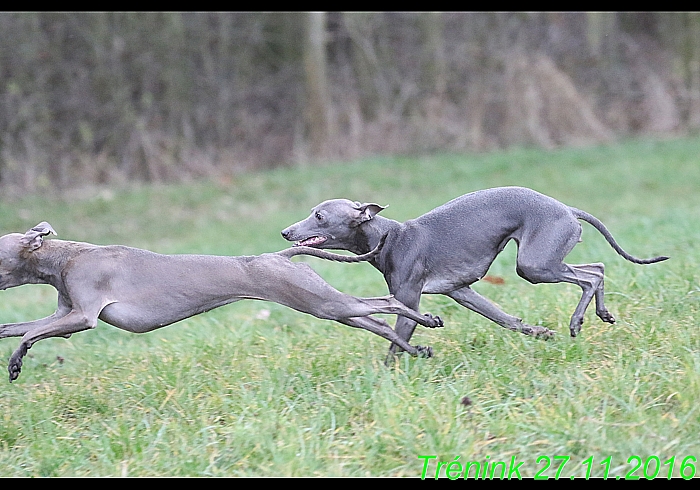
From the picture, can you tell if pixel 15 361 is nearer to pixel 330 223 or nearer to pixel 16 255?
pixel 16 255

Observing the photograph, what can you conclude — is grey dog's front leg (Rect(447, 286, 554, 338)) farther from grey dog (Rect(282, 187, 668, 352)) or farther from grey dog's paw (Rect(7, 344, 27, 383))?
grey dog's paw (Rect(7, 344, 27, 383))

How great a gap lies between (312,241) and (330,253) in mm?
208

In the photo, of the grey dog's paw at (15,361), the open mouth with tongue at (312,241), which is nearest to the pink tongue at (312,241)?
the open mouth with tongue at (312,241)

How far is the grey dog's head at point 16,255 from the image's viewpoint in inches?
179

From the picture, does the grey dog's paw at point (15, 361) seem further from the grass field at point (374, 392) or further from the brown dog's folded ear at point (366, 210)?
the brown dog's folded ear at point (366, 210)

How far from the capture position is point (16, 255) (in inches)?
179

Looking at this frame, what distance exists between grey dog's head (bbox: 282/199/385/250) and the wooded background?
11648 millimetres

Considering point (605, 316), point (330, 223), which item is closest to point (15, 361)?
point (330, 223)

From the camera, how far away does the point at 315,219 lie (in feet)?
16.2

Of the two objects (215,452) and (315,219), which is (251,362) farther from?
(215,452)

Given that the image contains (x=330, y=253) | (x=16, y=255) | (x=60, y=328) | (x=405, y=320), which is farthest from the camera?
(x=405, y=320)
